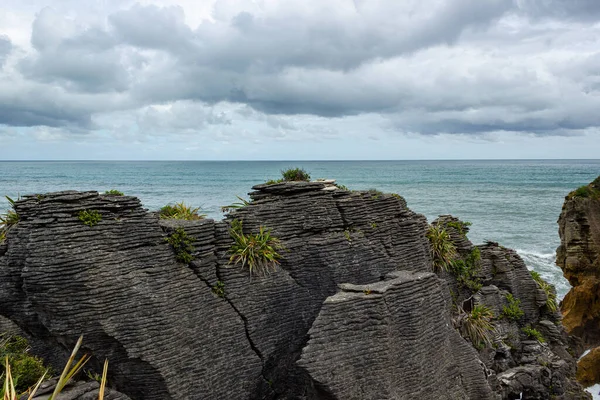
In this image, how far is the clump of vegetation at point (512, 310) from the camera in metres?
18.4

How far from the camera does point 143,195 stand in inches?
3770

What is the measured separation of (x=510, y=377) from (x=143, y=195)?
89.3m

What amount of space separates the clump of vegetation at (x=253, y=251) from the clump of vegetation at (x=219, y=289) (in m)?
0.71

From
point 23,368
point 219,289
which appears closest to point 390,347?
point 219,289

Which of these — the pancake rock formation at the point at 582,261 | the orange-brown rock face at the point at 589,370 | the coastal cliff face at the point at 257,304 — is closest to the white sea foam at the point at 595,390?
the orange-brown rock face at the point at 589,370

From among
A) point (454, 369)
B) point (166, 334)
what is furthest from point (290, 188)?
point (454, 369)

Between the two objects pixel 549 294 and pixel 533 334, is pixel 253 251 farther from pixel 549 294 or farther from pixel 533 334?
pixel 549 294

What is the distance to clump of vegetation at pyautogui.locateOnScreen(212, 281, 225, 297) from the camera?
13172mm

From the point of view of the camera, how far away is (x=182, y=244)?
41.9 ft

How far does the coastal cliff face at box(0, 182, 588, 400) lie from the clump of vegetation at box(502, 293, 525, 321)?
2218mm

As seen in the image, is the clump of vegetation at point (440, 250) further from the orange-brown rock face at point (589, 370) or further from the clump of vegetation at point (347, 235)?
the orange-brown rock face at point (589, 370)

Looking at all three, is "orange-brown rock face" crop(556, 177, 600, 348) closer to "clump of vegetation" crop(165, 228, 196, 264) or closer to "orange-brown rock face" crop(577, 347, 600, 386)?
"orange-brown rock face" crop(577, 347, 600, 386)

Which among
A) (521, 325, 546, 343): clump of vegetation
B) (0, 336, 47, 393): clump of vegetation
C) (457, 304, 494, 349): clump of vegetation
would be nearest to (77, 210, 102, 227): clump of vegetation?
(0, 336, 47, 393): clump of vegetation

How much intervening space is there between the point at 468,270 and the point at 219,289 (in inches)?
415
